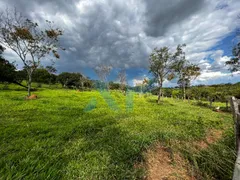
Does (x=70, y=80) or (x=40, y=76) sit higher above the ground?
(x=40, y=76)

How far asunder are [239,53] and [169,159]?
22.5 metres

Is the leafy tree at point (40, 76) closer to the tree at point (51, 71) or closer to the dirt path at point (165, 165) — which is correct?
the tree at point (51, 71)

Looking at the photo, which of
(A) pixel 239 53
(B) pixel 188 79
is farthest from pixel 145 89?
(B) pixel 188 79

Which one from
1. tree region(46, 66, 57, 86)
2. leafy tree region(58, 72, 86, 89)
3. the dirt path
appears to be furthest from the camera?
leafy tree region(58, 72, 86, 89)

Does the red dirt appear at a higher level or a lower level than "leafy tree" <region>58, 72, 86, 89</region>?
lower

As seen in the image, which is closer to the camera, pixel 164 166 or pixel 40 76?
pixel 164 166

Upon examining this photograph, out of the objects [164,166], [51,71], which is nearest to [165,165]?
[164,166]

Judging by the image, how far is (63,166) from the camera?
3.04m

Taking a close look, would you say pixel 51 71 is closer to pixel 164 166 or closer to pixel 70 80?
pixel 70 80

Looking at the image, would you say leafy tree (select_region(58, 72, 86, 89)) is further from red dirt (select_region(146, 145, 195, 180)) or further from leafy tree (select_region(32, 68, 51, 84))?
red dirt (select_region(146, 145, 195, 180))

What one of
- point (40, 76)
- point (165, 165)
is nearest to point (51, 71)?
point (40, 76)

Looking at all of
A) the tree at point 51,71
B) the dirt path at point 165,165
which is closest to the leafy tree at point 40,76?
the tree at point 51,71

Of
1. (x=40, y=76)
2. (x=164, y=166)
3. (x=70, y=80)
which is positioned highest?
(x=40, y=76)

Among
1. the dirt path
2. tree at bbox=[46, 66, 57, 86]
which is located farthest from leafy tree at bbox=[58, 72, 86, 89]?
the dirt path
